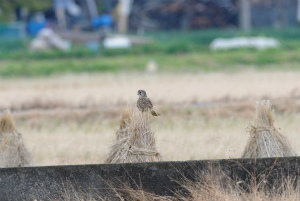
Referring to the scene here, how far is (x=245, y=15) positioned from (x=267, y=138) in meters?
41.5

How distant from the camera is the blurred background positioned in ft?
50.4

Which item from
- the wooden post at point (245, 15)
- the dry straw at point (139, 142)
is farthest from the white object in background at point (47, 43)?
the dry straw at point (139, 142)

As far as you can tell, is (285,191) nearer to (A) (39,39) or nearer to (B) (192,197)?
(B) (192,197)

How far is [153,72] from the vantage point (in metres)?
31.7

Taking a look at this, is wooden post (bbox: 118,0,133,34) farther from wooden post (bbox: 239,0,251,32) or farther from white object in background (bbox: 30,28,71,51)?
white object in background (bbox: 30,28,71,51)

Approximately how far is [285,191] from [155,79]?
1876 centimetres

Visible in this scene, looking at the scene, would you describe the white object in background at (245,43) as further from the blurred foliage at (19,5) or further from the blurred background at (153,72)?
the blurred foliage at (19,5)

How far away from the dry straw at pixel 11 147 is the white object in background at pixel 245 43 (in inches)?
1105

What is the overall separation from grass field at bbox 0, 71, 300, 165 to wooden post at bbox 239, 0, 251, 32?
22.0 metres

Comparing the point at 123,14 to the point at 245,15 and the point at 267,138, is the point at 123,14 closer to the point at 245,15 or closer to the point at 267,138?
the point at 245,15

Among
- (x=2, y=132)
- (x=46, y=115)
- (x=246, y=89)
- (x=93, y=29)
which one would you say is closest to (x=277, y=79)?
(x=246, y=89)

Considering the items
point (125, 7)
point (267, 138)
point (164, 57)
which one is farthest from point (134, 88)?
point (125, 7)

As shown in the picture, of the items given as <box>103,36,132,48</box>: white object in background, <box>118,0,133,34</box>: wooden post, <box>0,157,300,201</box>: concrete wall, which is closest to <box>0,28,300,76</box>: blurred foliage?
<box>103,36,132,48</box>: white object in background

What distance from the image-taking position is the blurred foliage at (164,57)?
112 feet
